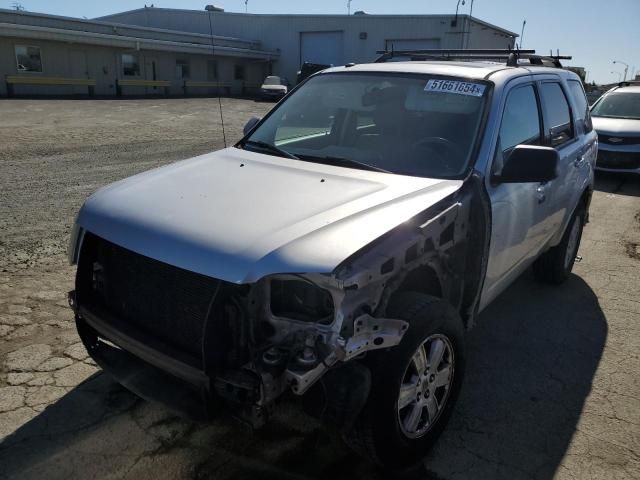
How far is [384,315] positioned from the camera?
2383 mm

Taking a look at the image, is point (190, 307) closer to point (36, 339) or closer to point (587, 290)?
point (36, 339)

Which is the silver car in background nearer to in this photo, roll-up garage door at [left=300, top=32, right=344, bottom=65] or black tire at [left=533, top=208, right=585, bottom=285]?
black tire at [left=533, top=208, right=585, bottom=285]

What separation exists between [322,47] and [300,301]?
40329 millimetres

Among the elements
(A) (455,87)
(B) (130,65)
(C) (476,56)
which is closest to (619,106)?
(C) (476,56)

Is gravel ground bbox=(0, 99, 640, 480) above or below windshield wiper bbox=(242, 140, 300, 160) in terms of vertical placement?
below

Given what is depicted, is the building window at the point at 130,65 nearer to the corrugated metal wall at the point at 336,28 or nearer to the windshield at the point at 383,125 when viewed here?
the corrugated metal wall at the point at 336,28

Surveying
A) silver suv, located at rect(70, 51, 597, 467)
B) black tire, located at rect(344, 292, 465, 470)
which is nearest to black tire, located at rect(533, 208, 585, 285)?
silver suv, located at rect(70, 51, 597, 467)

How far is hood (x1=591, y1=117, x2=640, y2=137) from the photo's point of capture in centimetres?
1020

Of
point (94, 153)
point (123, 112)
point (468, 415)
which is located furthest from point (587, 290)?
point (123, 112)

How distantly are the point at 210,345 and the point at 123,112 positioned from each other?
19.4 metres

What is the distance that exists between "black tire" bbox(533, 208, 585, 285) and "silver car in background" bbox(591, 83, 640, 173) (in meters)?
6.03

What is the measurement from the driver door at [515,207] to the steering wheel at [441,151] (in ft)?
0.73

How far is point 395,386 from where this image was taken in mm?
2357

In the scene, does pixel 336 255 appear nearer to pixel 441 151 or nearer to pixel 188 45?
pixel 441 151
